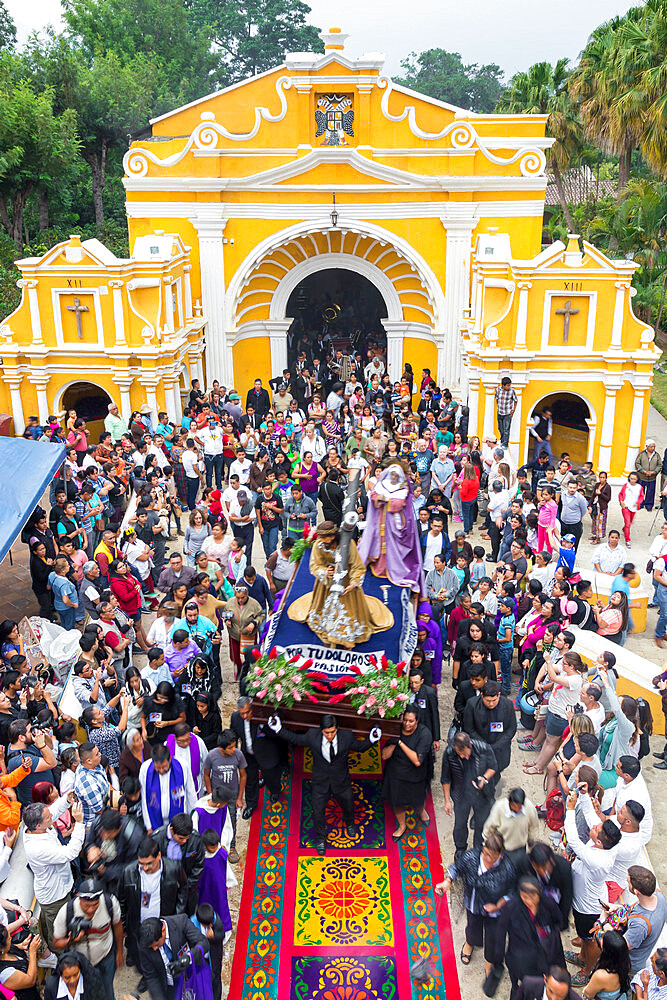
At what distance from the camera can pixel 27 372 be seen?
18.9 meters

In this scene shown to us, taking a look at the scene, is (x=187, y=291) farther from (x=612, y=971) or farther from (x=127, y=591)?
(x=612, y=971)

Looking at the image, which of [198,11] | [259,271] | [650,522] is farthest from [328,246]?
[198,11]

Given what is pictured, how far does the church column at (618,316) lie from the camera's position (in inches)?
691

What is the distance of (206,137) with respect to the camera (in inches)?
844

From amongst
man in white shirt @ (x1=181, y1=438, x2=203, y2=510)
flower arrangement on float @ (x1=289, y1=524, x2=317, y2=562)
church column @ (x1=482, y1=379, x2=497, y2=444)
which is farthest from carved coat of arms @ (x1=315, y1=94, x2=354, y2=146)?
flower arrangement on float @ (x1=289, y1=524, x2=317, y2=562)

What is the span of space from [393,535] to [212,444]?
589 cm

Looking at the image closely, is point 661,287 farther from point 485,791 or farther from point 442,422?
point 485,791

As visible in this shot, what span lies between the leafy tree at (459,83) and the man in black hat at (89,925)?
69.9 metres

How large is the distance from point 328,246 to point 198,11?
46.5 metres

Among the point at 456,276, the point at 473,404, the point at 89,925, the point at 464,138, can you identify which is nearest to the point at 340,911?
the point at 89,925

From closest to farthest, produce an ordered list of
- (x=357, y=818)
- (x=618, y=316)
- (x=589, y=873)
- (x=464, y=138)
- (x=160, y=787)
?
(x=589, y=873) < (x=160, y=787) < (x=357, y=818) < (x=618, y=316) < (x=464, y=138)

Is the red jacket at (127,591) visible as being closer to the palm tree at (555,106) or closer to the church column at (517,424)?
the church column at (517,424)

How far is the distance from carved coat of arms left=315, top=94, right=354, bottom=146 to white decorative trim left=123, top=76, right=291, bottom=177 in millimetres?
Result: 852

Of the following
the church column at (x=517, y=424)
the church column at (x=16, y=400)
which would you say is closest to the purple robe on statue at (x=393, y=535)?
the church column at (x=517, y=424)
